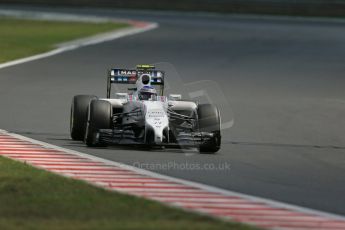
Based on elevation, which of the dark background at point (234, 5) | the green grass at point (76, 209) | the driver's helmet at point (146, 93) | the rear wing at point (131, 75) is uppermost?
the dark background at point (234, 5)

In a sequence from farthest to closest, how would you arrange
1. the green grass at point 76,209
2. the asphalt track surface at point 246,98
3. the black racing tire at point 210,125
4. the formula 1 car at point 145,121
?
the black racing tire at point 210,125, the formula 1 car at point 145,121, the asphalt track surface at point 246,98, the green grass at point 76,209

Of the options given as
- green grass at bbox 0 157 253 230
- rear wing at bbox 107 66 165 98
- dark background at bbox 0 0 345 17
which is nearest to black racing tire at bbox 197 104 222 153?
rear wing at bbox 107 66 165 98

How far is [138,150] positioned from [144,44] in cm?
2280

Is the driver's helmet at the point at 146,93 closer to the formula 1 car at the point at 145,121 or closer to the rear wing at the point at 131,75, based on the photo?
the formula 1 car at the point at 145,121

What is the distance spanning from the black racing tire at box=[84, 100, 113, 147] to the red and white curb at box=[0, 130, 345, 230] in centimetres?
45

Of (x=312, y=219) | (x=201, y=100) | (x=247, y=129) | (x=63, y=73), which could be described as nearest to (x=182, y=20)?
(x=63, y=73)

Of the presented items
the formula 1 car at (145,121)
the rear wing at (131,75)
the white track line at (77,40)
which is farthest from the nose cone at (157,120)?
the white track line at (77,40)

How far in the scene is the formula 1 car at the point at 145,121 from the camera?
15.5 m

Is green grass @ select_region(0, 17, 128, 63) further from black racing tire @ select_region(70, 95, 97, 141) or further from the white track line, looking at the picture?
black racing tire @ select_region(70, 95, 97, 141)

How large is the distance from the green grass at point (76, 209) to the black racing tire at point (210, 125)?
10.8 ft

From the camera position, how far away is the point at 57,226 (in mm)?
10117

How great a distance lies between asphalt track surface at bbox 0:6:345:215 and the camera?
46.2 feet

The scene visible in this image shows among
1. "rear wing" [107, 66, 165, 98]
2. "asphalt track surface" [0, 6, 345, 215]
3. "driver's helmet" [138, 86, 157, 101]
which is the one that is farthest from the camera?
"rear wing" [107, 66, 165, 98]

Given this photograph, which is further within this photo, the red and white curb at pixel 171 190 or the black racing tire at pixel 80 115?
the black racing tire at pixel 80 115
